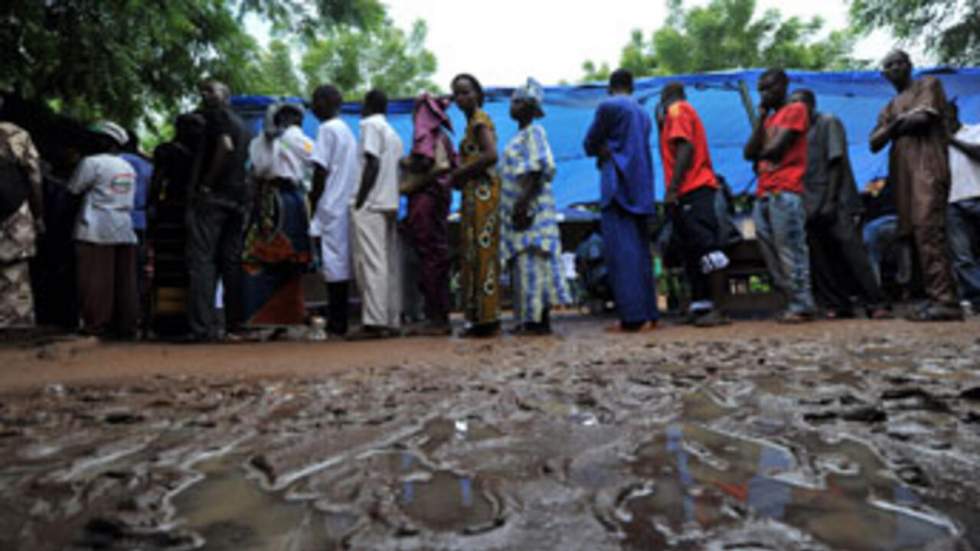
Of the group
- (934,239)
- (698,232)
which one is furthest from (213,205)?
(934,239)

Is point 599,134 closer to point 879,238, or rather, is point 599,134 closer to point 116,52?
point 879,238

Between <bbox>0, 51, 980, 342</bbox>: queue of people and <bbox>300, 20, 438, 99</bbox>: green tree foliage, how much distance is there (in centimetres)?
1805

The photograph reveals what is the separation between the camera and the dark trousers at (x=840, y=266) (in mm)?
4566

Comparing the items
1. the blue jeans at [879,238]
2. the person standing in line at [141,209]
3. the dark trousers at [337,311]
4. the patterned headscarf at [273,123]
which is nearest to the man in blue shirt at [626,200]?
the dark trousers at [337,311]

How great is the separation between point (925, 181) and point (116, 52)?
255 inches

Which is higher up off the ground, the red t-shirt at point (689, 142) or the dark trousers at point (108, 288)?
the red t-shirt at point (689, 142)

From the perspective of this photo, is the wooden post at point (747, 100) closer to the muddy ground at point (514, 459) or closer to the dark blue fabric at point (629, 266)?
the dark blue fabric at point (629, 266)

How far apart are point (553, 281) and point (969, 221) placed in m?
3.01

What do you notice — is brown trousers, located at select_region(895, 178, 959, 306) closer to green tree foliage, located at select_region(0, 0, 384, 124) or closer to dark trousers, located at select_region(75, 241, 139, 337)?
dark trousers, located at select_region(75, 241, 139, 337)

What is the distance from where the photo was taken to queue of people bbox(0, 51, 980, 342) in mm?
4211

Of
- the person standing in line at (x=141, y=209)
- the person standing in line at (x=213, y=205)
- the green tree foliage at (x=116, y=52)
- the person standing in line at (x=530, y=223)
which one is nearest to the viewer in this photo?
the person standing in line at (x=530, y=223)

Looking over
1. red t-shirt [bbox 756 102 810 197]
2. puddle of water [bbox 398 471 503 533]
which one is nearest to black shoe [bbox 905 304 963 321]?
red t-shirt [bbox 756 102 810 197]

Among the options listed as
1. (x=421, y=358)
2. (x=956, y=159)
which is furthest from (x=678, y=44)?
(x=421, y=358)

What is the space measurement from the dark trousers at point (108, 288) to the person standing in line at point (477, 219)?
2486mm
